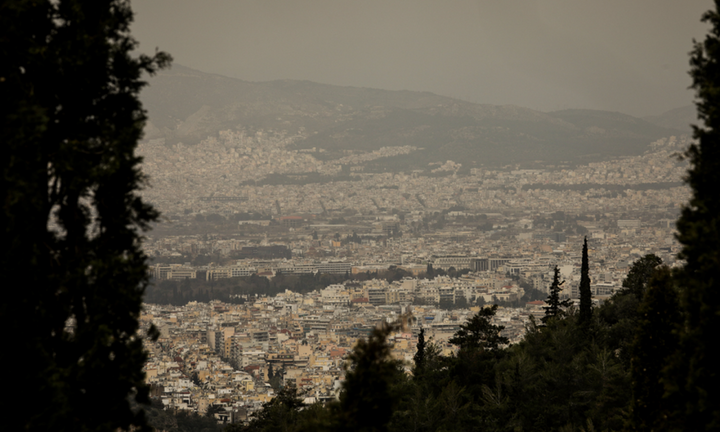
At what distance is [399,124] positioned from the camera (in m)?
142

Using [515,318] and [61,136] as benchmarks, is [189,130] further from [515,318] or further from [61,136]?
[61,136]

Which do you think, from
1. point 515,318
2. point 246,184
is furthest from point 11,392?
point 246,184

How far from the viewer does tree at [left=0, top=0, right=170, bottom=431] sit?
3502 millimetres

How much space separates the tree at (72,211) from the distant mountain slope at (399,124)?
123194 mm

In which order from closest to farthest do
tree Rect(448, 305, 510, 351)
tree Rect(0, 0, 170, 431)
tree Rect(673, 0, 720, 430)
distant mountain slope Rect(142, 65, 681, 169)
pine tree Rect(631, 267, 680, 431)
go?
tree Rect(0, 0, 170, 431) → tree Rect(673, 0, 720, 430) → pine tree Rect(631, 267, 680, 431) → tree Rect(448, 305, 510, 351) → distant mountain slope Rect(142, 65, 681, 169)

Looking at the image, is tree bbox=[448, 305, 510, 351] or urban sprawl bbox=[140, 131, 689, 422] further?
urban sprawl bbox=[140, 131, 689, 422]

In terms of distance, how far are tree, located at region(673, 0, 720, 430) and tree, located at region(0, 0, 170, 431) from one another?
332cm

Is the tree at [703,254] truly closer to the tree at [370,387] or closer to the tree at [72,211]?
the tree at [370,387]

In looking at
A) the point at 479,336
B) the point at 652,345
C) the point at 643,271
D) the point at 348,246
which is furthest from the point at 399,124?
the point at 652,345

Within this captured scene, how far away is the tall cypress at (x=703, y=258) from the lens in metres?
4.09

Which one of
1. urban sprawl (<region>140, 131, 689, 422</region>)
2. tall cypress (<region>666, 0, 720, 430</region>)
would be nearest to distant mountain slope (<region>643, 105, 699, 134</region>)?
urban sprawl (<region>140, 131, 689, 422</region>)

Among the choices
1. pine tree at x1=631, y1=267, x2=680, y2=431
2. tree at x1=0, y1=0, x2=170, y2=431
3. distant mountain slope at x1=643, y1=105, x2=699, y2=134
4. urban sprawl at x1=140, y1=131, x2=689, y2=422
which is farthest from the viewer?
distant mountain slope at x1=643, y1=105, x2=699, y2=134

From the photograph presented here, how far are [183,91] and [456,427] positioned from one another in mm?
149723

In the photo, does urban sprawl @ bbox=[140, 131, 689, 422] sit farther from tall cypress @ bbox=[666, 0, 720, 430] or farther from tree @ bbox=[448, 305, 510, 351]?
tree @ bbox=[448, 305, 510, 351]
